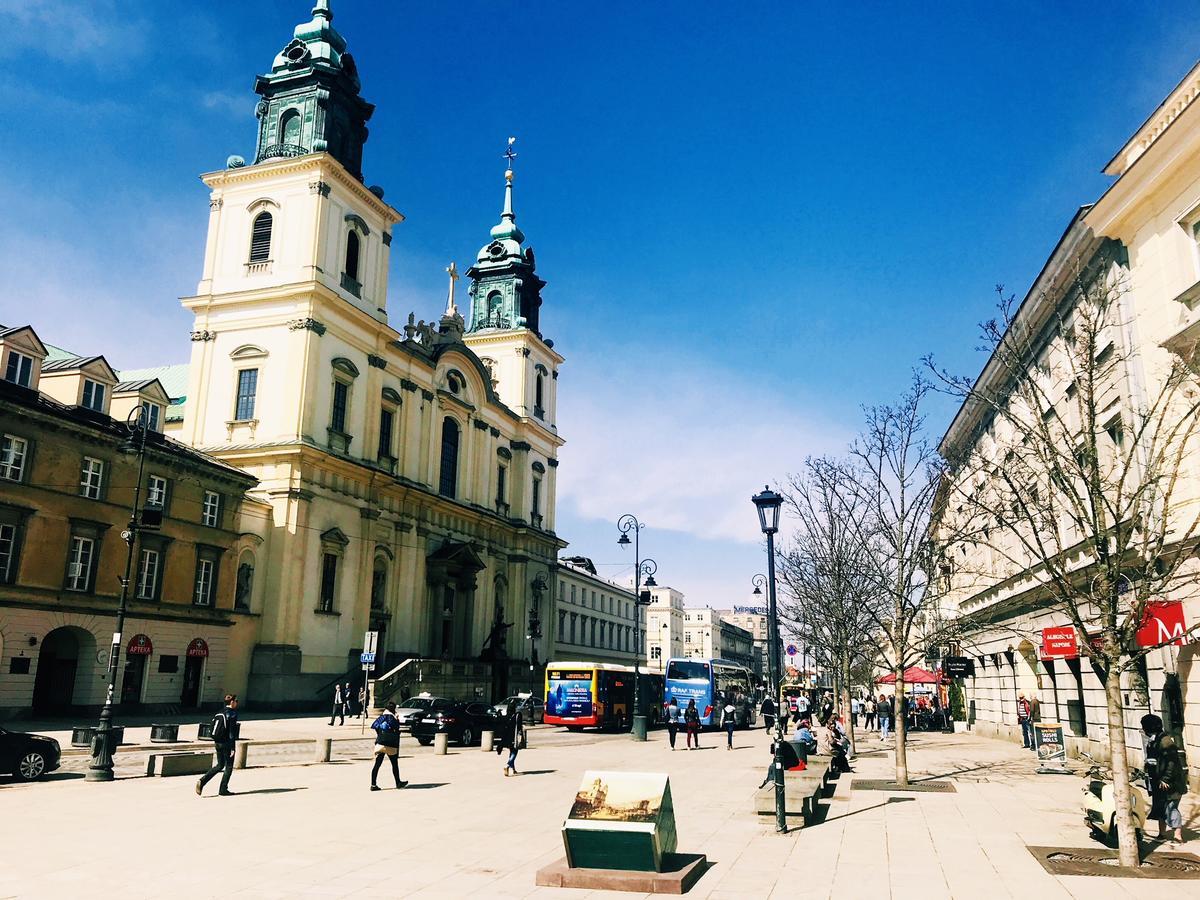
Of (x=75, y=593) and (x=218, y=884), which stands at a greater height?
(x=75, y=593)

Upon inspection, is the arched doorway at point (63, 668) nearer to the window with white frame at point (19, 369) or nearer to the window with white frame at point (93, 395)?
the window with white frame at point (93, 395)

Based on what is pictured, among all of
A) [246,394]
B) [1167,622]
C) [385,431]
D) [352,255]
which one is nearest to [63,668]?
[246,394]

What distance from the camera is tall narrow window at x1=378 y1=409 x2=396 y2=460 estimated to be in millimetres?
51906

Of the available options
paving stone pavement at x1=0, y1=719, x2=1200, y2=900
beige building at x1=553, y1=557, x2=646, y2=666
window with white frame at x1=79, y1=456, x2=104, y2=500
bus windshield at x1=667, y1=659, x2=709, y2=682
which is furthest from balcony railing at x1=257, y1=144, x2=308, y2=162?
beige building at x1=553, y1=557, x2=646, y2=666

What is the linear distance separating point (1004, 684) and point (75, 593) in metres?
34.4

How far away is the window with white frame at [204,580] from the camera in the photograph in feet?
123

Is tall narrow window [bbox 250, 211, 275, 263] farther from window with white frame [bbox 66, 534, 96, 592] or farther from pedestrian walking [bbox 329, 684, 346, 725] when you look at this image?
pedestrian walking [bbox 329, 684, 346, 725]

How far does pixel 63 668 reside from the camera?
32.3 m

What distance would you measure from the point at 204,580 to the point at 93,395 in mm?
8307

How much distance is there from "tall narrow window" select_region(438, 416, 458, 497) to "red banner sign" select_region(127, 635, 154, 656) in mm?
25071

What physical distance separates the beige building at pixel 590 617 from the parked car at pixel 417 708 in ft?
129

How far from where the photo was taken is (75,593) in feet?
103

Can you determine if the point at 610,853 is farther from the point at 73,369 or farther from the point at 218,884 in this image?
the point at 73,369

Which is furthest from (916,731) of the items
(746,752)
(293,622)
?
(293,622)
